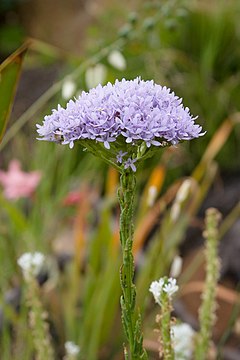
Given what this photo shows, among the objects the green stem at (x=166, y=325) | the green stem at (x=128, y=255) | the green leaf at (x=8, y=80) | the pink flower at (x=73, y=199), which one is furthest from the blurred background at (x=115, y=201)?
the green stem at (x=128, y=255)

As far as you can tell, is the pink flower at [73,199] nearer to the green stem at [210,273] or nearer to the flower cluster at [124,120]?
the green stem at [210,273]

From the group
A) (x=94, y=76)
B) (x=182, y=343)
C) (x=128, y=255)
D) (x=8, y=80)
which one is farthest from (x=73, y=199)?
(x=128, y=255)

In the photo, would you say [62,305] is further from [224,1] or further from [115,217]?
[224,1]

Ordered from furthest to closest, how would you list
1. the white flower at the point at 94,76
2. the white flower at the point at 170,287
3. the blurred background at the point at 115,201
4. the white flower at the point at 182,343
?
the white flower at the point at 94,76 < the blurred background at the point at 115,201 < the white flower at the point at 182,343 < the white flower at the point at 170,287

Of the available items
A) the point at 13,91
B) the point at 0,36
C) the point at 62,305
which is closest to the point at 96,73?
the point at 62,305

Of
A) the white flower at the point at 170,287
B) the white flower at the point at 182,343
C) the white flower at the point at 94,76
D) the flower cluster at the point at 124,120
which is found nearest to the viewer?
the flower cluster at the point at 124,120

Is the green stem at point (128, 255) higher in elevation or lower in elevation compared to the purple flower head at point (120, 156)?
lower

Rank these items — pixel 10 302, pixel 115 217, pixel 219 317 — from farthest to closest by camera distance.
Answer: pixel 115 217 < pixel 219 317 < pixel 10 302
